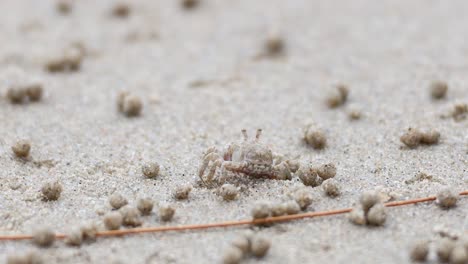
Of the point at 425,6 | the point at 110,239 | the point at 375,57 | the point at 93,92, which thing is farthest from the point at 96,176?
the point at 425,6

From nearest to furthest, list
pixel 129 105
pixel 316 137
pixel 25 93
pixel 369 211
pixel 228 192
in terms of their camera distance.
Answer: pixel 369 211 < pixel 228 192 < pixel 316 137 < pixel 129 105 < pixel 25 93

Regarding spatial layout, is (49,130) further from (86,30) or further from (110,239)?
(86,30)

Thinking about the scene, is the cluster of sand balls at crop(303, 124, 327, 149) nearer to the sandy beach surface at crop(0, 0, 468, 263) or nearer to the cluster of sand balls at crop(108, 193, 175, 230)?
the sandy beach surface at crop(0, 0, 468, 263)

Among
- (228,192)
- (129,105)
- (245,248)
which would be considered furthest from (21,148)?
(245,248)

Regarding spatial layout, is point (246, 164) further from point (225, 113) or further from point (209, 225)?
point (225, 113)

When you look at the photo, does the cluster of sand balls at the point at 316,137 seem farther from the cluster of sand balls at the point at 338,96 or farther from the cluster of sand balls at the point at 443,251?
the cluster of sand balls at the point at 443,251

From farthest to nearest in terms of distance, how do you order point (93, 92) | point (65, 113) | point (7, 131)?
point (93, 92)
point (65, 113)
point (7, 131)

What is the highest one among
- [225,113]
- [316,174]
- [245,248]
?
[225,113]
